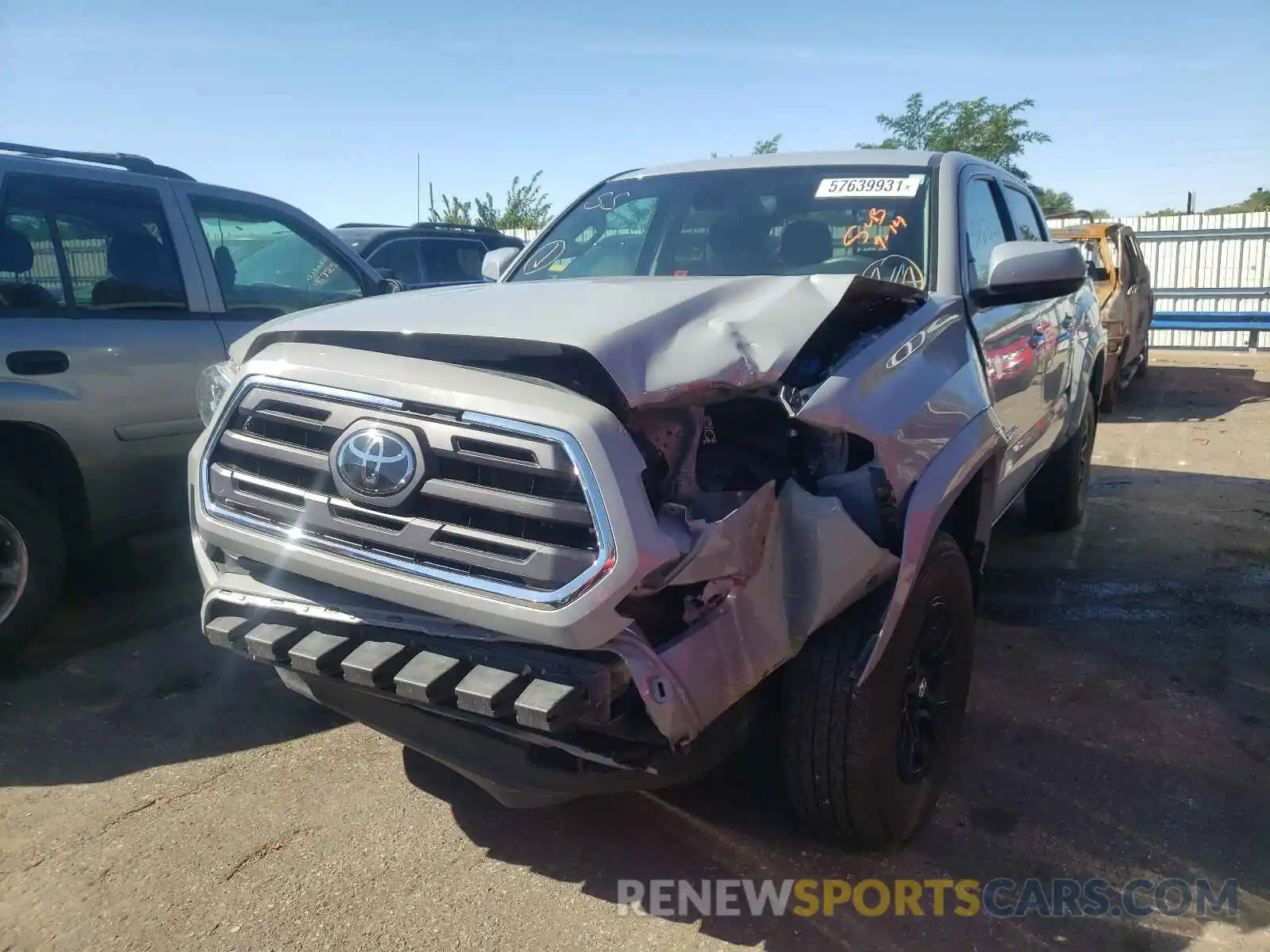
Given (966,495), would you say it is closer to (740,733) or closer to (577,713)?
(740,733)

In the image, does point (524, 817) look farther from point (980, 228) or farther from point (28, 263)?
point (28, 263)

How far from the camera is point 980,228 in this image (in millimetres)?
4012

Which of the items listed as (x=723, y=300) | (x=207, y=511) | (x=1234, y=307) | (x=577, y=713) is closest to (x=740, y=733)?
(x=577, y=713)

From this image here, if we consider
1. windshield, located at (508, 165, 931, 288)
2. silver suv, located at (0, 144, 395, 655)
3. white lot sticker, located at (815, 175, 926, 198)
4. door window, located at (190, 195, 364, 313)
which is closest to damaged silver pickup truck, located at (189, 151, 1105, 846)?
windshield, located at (508, 165, 931, 288)

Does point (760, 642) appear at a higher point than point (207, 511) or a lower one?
lower

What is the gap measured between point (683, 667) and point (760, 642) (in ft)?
0.78

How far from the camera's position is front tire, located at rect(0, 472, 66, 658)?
3965 mm

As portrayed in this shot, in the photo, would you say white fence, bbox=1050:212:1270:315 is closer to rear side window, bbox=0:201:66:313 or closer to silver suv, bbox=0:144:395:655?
silver suv, bbox=0:144:395:655

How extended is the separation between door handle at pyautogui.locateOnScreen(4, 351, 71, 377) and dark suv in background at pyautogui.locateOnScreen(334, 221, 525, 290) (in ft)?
15.4

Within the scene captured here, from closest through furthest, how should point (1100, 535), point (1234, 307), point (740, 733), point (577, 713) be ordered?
1. point (577, 713)
2. point (740, 733)
3. point (1100, 535)
4. point (1234, 307)

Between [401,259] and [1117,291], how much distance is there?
720 cm

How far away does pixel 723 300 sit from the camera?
256cm

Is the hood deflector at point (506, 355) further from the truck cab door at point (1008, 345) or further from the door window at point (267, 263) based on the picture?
the door window at point (267, 263)

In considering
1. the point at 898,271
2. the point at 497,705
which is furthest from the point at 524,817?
the point at 898,271
